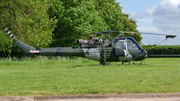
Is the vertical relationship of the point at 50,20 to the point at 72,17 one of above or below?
below

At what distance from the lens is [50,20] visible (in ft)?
138

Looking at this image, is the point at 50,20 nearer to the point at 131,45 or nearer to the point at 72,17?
the point at 72,17

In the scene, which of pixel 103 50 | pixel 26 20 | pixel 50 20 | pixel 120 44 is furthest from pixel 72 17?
pixel 120 44

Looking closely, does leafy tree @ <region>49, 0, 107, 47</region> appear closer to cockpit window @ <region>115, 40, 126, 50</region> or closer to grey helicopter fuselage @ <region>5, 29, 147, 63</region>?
grey helicopter fuselage @ <region>5, 29, 147, 63</region>

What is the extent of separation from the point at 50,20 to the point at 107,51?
20.1 metres

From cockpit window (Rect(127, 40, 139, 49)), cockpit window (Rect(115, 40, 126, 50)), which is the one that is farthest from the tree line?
cockpit window (Rect(127, 40, 139, 49))

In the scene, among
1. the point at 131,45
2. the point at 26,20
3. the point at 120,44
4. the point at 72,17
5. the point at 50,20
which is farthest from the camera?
the point at 72,17

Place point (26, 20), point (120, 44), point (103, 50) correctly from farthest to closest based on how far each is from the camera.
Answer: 1. point (26, 20)
2. point (103, 50)
3. point (120, 44)

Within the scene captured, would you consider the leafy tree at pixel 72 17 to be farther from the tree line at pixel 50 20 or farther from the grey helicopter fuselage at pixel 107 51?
the grey helicopter fuselage at pixel 107 51

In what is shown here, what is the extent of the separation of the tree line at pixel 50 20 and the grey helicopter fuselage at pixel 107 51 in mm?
5320

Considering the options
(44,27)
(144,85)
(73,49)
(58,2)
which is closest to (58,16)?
(58,2)

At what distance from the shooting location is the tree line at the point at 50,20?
32.7 m

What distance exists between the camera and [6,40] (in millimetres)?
31953

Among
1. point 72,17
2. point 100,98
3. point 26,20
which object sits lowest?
point 100,98
